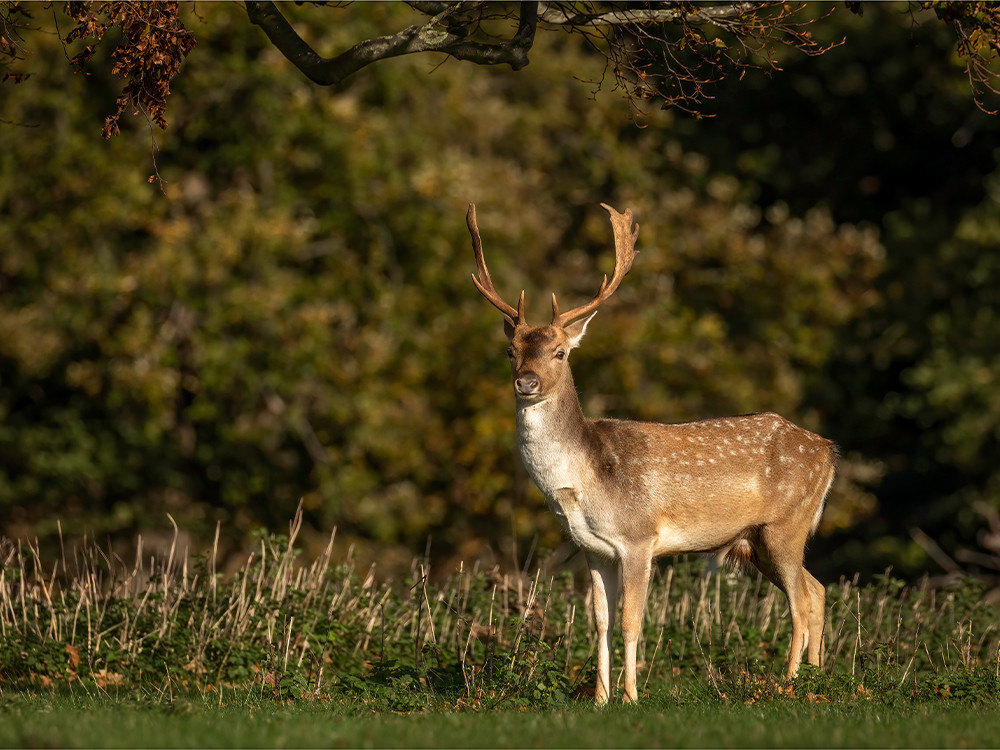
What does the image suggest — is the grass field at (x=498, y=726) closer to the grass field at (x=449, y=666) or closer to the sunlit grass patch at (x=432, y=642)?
the grass field at (x=449, y=666)

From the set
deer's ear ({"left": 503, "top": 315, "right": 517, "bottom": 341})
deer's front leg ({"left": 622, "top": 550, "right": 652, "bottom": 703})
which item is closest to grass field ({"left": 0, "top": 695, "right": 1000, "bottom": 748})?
deer's front leg ({"left": 622, "top": 550, "right": 652, "bottom": 703})

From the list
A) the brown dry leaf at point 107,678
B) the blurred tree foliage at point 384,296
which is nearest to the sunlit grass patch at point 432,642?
the brown dry leaf at point 107,678

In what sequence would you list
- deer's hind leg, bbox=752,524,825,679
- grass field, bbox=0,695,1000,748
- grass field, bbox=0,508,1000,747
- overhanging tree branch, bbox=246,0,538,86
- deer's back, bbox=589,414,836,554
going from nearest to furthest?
1. grass field, bbox=0,695,1000,748
2. grass field, bbox=0,508,1000,747
3. overhanging tree branch, bbox=246,0,538,86
4. deer's back, bbox=589,414,836,554
5. deer's hind leg, bbox=752,524,825,679

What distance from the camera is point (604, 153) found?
63.1ft

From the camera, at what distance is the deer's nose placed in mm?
7969

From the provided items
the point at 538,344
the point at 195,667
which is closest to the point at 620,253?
the point at 538,344

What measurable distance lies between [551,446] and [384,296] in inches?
329

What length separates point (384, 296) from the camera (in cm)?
1633

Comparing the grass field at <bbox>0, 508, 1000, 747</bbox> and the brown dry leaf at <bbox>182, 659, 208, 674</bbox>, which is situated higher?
the grass field at <bbox>0, 508, 1000, 747</bbox>

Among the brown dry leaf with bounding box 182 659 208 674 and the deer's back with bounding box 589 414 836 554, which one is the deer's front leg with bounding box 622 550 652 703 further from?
the brown dry leaf with bounding box 182 659 208 674

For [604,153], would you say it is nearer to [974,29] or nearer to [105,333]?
[105,333]

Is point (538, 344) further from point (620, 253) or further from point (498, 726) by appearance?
point (498, 726)

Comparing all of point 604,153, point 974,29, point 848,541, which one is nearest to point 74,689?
point 974,29

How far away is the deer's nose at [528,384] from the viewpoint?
314 inches
